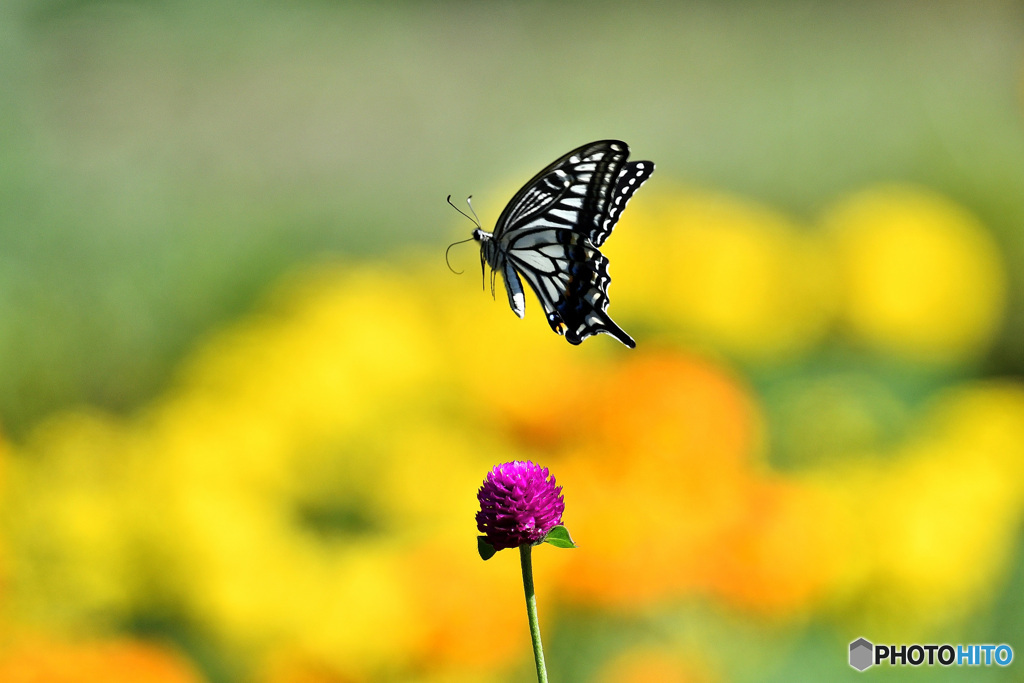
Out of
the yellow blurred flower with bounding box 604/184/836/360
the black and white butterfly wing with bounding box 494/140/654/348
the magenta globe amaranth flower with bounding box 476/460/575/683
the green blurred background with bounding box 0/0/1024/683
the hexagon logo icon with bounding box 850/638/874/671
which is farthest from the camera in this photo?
the yellow blurred flower with bounding box 604/184/836/360

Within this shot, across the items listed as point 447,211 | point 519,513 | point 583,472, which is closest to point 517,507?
point 519,513

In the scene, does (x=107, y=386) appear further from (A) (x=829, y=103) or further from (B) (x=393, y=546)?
(A) (x=829, y=103)

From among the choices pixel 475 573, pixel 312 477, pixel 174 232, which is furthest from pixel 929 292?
pixel 174 232

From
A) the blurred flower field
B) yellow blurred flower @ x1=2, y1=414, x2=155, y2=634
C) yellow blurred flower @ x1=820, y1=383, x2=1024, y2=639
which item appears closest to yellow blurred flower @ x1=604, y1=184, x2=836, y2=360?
the blurred flower field

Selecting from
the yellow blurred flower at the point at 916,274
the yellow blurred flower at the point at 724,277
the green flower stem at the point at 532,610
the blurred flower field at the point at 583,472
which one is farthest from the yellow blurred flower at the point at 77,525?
the yellow blurred flower at the point at 916,274

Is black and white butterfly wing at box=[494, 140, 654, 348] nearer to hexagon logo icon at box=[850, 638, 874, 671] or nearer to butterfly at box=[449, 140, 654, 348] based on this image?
butterfly at box=[449, 140, 654, 348]

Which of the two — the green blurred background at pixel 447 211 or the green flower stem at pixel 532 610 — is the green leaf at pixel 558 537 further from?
the green blurred background at pixel 447 211
